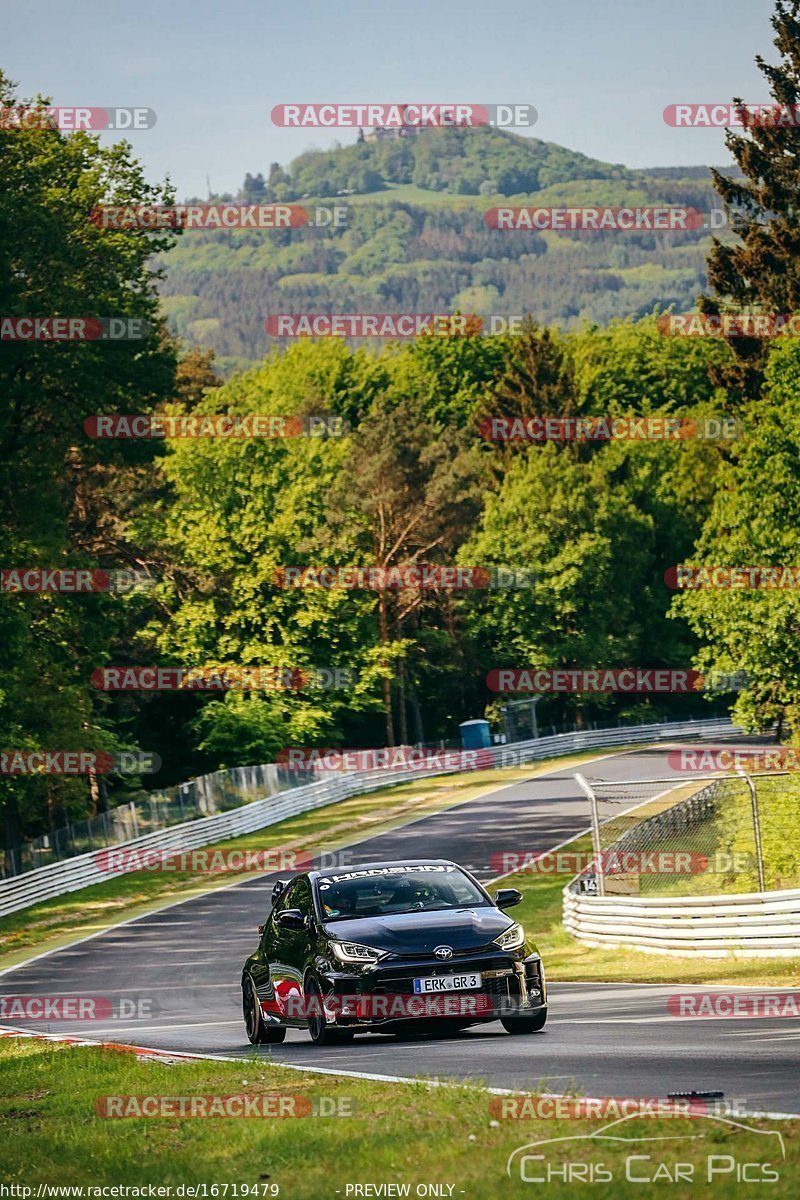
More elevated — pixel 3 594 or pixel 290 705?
pixel 3 594

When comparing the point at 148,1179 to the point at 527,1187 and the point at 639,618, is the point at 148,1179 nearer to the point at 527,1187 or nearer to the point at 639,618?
the point at 527,1187

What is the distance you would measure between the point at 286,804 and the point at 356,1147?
48.5 metres

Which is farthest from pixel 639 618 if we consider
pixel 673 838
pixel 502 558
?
pixel 673 838

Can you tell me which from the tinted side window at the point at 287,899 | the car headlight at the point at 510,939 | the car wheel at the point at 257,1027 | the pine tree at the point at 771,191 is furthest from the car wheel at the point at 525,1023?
the pine tree at the point at 771,191

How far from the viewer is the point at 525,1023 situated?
13.7 metres

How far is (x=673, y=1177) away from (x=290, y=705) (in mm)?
63271

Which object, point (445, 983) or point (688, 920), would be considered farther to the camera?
point (688, 920)

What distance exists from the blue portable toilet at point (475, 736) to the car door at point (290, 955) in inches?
2336

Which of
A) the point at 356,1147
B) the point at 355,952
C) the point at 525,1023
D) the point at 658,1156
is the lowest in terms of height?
the point at 525,1023

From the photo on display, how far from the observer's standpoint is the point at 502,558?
8444 cm

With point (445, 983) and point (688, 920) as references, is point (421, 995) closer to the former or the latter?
point (445, 983)

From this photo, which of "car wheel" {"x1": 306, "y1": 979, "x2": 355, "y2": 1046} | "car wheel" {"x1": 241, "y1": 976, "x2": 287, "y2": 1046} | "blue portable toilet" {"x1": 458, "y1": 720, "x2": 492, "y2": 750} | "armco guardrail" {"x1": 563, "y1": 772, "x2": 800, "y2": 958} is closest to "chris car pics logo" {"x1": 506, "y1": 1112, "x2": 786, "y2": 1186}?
"car wheel" {"x1": 306, "y1": 979, "x2": 355, "y2": 1046}

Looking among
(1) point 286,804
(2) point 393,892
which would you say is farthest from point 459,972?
(1) point 286,804

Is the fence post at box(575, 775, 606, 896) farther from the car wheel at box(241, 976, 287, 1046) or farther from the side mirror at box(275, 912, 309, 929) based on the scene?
the side mirror at box(275, 912, 309, 929)
